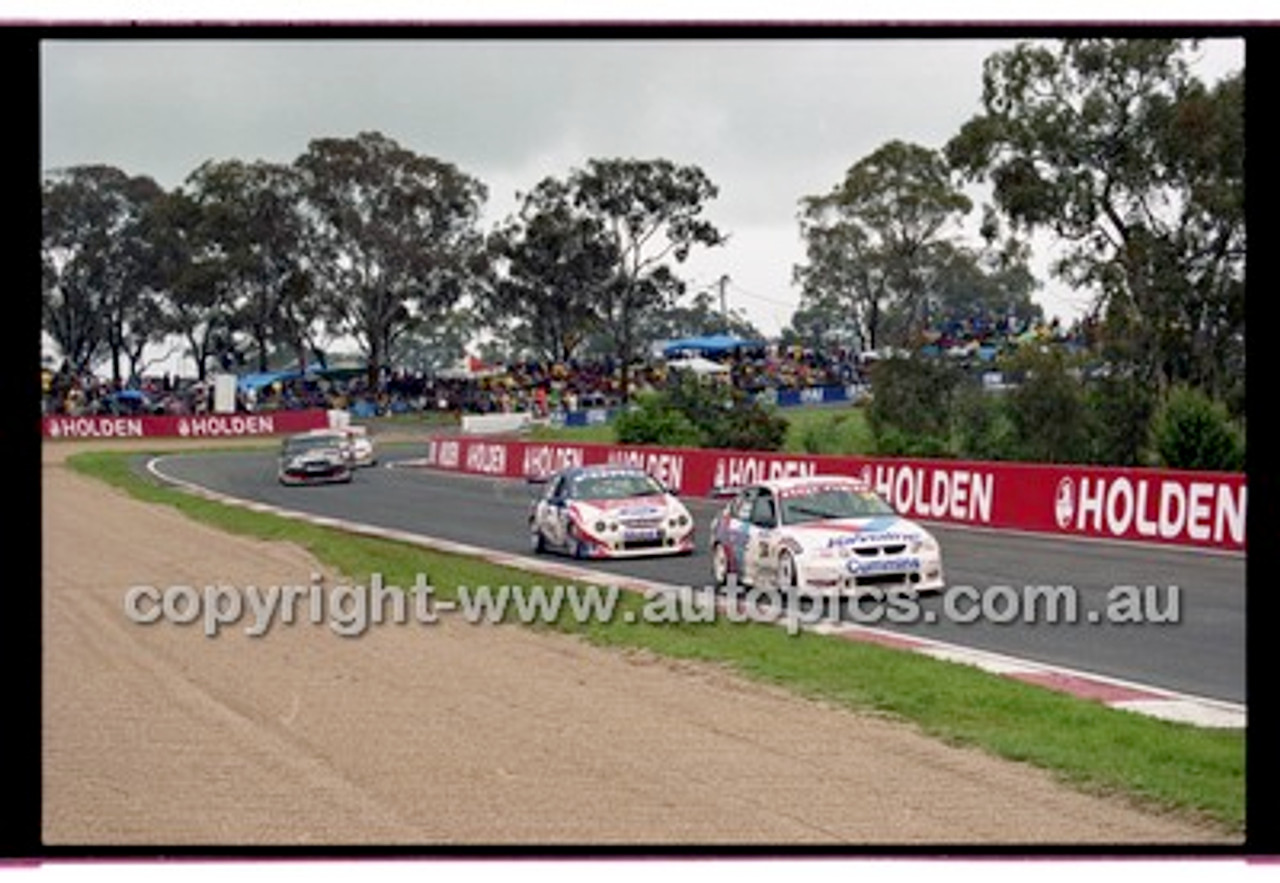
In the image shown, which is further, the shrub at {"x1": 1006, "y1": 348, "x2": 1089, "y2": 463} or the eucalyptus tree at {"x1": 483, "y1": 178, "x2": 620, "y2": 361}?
the eucalyptus tree at {"x1": 483, "y1": 178, "x2": 620, "y2": 361}

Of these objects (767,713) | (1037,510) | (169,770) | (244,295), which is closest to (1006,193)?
(1037,510)

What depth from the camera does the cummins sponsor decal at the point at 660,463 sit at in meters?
38.8

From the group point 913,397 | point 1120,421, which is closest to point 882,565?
point 1120,421

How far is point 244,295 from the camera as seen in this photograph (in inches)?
2840

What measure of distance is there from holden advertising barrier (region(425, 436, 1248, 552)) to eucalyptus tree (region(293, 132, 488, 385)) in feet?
93.5

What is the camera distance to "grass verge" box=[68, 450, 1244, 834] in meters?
9.63

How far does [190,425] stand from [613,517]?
5965cm

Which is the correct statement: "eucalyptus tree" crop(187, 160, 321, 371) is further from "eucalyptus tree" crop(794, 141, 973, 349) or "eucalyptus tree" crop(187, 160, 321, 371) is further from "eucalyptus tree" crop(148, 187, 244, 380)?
"eucalyptus tree" crop(794, 141, 973, 349)

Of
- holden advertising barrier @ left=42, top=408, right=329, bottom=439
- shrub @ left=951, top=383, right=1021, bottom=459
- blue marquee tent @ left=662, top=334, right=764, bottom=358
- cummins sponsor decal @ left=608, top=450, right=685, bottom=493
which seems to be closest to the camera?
shrub @ left=951, top=383, right=1021, bottom=459

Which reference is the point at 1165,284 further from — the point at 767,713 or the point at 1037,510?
the point at 767,713

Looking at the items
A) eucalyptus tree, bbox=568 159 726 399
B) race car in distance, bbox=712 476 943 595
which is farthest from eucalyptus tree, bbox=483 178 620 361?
race car in distance, bbox=712 476 943 595

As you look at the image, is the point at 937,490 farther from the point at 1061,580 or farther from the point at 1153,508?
the point at 1061,580

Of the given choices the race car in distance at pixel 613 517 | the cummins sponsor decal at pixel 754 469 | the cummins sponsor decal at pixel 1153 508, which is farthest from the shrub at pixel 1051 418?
the race car in distance at pixel 613 517

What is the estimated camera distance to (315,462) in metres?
46.7
